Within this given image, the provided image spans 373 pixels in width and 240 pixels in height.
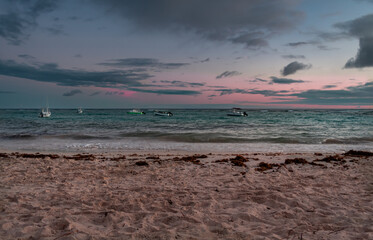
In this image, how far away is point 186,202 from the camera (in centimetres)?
595

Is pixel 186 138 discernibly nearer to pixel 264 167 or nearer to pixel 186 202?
pixel 264 167

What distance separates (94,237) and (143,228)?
0.89 metres

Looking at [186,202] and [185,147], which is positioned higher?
[186,202]

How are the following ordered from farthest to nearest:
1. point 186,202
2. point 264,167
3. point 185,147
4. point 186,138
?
point 186,138 < point 185,147 < point 264,167 < point 186,202

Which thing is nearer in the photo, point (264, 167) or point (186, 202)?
point (186, 202)

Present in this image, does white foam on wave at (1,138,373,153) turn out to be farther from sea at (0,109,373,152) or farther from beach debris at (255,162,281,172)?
beach debris at (255,162,281,172)

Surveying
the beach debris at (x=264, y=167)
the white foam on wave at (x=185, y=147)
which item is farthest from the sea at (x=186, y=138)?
the beach debris at (x=264, y=167)

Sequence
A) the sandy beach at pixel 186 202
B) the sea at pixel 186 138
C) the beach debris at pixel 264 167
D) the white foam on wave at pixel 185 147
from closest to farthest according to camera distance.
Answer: the sandy beach at pixel 186 202, the beach debris at pixel 264 167, the white foam on wave at pixel 185 147, the sea at pixel 186 138

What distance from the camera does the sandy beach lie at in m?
4.48

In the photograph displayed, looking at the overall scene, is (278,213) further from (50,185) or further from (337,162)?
(337,162)

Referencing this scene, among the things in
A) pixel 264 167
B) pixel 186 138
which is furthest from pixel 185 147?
pixel 264 167

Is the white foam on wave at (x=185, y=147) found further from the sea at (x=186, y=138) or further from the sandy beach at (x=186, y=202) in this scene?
the sandy beach at (x=186, y=202)

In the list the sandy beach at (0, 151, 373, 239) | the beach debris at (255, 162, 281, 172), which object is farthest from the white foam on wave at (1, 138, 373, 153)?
the sandy beach at (0, 151, 373, 239)

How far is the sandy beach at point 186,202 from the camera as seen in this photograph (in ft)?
14.7
